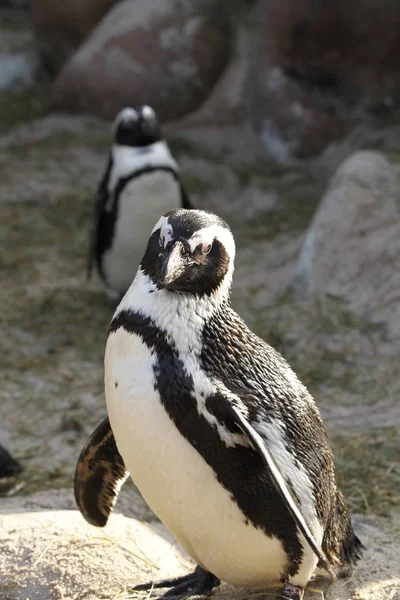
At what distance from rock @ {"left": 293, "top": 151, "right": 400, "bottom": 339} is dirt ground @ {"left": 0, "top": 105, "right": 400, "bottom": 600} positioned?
0.49 ft

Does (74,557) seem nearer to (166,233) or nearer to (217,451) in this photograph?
(217,451)

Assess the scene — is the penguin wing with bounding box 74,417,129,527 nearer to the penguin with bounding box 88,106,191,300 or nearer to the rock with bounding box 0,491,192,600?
the rock with bounding box 0,491,192,600

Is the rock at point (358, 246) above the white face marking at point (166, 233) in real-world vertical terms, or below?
below

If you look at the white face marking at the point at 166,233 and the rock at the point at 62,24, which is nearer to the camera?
the white face marking at the point at 166,233

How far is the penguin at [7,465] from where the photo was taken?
13.3 feet

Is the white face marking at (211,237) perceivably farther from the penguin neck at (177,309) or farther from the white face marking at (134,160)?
the white face marking at (134,160)

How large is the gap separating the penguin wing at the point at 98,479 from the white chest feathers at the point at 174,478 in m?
0.34

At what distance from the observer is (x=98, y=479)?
317cm

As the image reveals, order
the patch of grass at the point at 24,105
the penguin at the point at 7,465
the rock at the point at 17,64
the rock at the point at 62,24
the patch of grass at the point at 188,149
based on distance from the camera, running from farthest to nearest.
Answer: the rock at the point at 17,64 < the rock at the point at 62,24 < the patch of grass at the point at 24,105 < the patch of grass at the point at 188,149 < the penguin at the point at 7,465

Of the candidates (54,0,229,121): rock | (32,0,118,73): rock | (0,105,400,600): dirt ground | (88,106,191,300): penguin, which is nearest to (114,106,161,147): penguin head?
(88,106,191,300): penguin

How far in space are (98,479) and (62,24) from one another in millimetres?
7452

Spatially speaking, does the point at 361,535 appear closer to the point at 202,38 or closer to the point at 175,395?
the point at 175,395

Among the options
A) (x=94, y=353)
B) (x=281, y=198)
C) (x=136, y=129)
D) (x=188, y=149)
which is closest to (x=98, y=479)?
(x=94, y=353)

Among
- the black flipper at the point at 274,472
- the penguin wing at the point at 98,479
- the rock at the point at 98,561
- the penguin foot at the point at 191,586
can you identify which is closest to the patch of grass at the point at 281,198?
the rock at the point at 98,561
